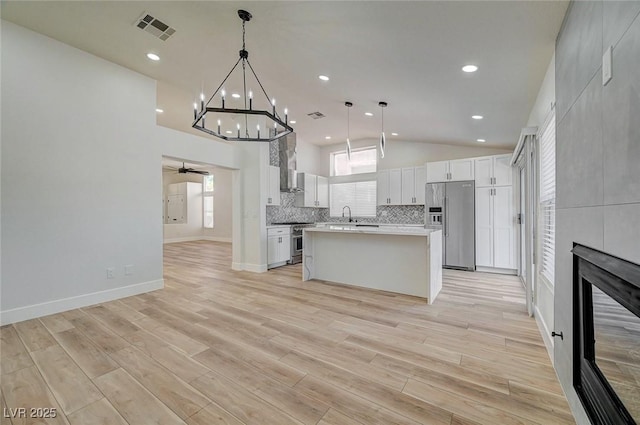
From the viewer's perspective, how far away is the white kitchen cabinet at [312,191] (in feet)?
23.6

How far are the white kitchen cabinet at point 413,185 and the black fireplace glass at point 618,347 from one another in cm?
529

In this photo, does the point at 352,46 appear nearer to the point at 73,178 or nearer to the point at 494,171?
the point at 73,178

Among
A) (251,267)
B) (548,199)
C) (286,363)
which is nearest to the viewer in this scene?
(286,363)

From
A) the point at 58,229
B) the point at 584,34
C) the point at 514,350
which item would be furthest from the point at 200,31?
the point at 514,350

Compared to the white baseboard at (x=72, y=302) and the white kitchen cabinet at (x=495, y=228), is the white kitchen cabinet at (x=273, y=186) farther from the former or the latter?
the white kitchen cabinet at (x=495, y=228)

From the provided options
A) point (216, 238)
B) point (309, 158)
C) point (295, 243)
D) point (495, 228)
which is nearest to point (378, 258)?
point (295, 243)

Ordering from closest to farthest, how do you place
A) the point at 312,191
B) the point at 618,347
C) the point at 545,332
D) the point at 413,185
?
the point at 618,347 → the point at 545,332 → the point at 413,185 → the point at 312,191

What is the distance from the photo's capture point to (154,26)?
295 centimetres

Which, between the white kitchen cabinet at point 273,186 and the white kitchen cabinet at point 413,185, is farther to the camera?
the white kitchen cabinet at point 413,185

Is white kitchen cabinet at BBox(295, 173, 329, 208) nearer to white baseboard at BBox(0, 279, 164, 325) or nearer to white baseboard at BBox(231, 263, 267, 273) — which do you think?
white baseboard at BBox(231, 263, 267, 273)

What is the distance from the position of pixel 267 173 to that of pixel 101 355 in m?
4.13

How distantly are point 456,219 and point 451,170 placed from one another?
1057 millimetres

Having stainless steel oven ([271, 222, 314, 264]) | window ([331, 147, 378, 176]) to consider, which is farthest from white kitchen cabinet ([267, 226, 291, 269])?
window ([331, 147, 378, 176])

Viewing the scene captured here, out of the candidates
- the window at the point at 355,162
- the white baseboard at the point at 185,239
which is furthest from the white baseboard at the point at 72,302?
the white baseboard at the point at 185,239
